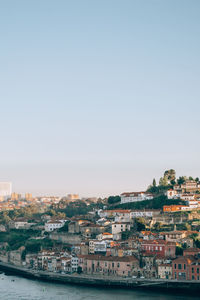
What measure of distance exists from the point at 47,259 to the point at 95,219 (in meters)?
16.0

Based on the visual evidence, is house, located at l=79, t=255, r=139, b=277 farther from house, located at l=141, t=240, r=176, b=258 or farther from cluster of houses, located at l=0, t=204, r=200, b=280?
house, located at l=141, t=240, r=176, b=258

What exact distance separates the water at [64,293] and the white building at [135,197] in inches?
980

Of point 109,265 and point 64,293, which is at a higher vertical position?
point 109,265

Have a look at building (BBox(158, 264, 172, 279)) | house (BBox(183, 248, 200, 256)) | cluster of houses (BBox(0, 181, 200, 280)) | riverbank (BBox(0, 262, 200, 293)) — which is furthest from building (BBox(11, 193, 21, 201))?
building (BBox(158, 264, 172, 279))

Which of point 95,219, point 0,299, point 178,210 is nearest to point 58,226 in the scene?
point 95,219

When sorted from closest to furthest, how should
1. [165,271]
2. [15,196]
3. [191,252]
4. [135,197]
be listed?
1. [165,271]
2. [191,252]
3. [135,197]
4. [15,196]

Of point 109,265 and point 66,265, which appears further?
point 66,265

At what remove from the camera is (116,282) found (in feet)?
140

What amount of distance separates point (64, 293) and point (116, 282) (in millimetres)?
5047

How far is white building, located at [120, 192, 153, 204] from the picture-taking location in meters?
66.6

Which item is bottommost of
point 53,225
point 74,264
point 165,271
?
point 165,271

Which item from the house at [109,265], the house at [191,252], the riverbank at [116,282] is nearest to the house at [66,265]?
the riverbank at [116,282]

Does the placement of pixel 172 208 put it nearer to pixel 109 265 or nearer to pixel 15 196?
pixel 109 265

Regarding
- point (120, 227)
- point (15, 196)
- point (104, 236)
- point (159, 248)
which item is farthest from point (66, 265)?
point (15, 196)
